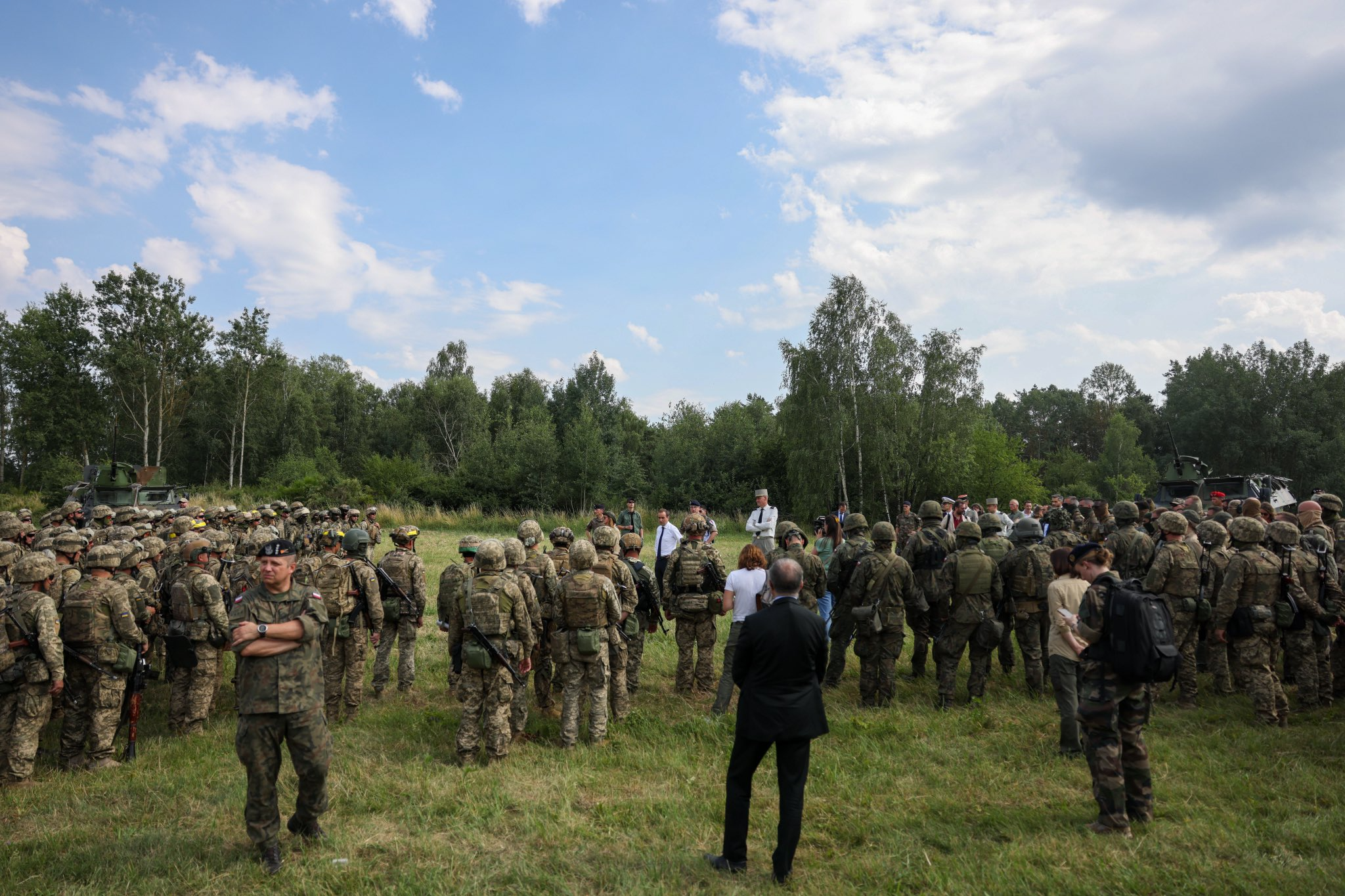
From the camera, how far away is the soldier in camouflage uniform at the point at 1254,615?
7.65 m

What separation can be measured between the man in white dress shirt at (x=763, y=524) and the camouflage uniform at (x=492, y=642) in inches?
224

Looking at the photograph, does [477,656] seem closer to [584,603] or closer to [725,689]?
[584,603]

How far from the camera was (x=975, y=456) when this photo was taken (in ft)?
120

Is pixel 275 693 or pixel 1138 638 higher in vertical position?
pixel 1138 638

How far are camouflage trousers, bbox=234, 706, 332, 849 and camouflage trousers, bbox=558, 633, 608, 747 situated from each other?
2696 millimetres

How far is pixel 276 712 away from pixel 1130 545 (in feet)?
35.2

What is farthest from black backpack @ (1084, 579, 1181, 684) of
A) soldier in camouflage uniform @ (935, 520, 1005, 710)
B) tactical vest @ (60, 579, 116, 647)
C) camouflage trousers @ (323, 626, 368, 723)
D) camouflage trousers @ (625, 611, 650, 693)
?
tactical vest @ (60, 579, 116, 647)

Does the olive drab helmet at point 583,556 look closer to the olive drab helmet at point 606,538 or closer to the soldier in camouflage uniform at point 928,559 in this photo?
the olive drab helmet at point 606,538

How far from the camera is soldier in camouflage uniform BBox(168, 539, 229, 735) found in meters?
7.63

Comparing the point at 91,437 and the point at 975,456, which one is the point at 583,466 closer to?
the point at 975,456

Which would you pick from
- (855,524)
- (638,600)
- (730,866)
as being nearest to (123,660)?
(638,600)

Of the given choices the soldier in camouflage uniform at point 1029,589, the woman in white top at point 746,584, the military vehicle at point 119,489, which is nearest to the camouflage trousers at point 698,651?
the woman in white top at point 746,584

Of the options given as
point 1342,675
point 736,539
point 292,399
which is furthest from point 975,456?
point 292,399

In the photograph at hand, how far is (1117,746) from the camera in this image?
5.41 m
